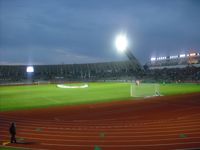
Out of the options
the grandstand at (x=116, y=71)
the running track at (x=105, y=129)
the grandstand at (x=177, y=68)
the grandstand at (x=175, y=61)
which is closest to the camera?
the running track at (x=105, y=129)

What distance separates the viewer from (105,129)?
18.2 m

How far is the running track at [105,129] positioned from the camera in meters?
14.5

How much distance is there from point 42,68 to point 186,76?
265 ft

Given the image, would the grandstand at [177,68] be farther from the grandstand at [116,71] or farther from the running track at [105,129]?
the running track at [105,129]

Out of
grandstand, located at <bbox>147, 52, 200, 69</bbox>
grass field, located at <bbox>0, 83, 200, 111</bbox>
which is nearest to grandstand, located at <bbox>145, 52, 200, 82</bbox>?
grandstand, located at <bbox>147, 52, 200, 69</bbox>

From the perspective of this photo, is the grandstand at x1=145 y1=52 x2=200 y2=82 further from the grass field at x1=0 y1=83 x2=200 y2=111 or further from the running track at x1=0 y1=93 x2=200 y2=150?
the running track at x1=0 y1=93 x2=200 y2=150

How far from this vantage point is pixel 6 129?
61.8ft

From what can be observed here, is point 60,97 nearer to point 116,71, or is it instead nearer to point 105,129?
point 105,129

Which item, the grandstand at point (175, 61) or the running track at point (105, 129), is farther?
the grandstand at point (175, 61)

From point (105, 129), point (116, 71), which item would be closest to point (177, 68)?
point (116, 71)

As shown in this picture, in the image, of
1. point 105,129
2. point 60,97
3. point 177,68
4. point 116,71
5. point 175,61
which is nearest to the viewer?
point 105,129

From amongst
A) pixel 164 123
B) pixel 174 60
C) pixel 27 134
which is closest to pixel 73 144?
pixel 27 134

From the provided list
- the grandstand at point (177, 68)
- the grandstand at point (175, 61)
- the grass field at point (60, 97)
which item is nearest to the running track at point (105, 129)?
the grass field at point (60, 97)

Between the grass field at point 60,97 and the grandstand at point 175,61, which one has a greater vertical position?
the grandstand at point 175,61
